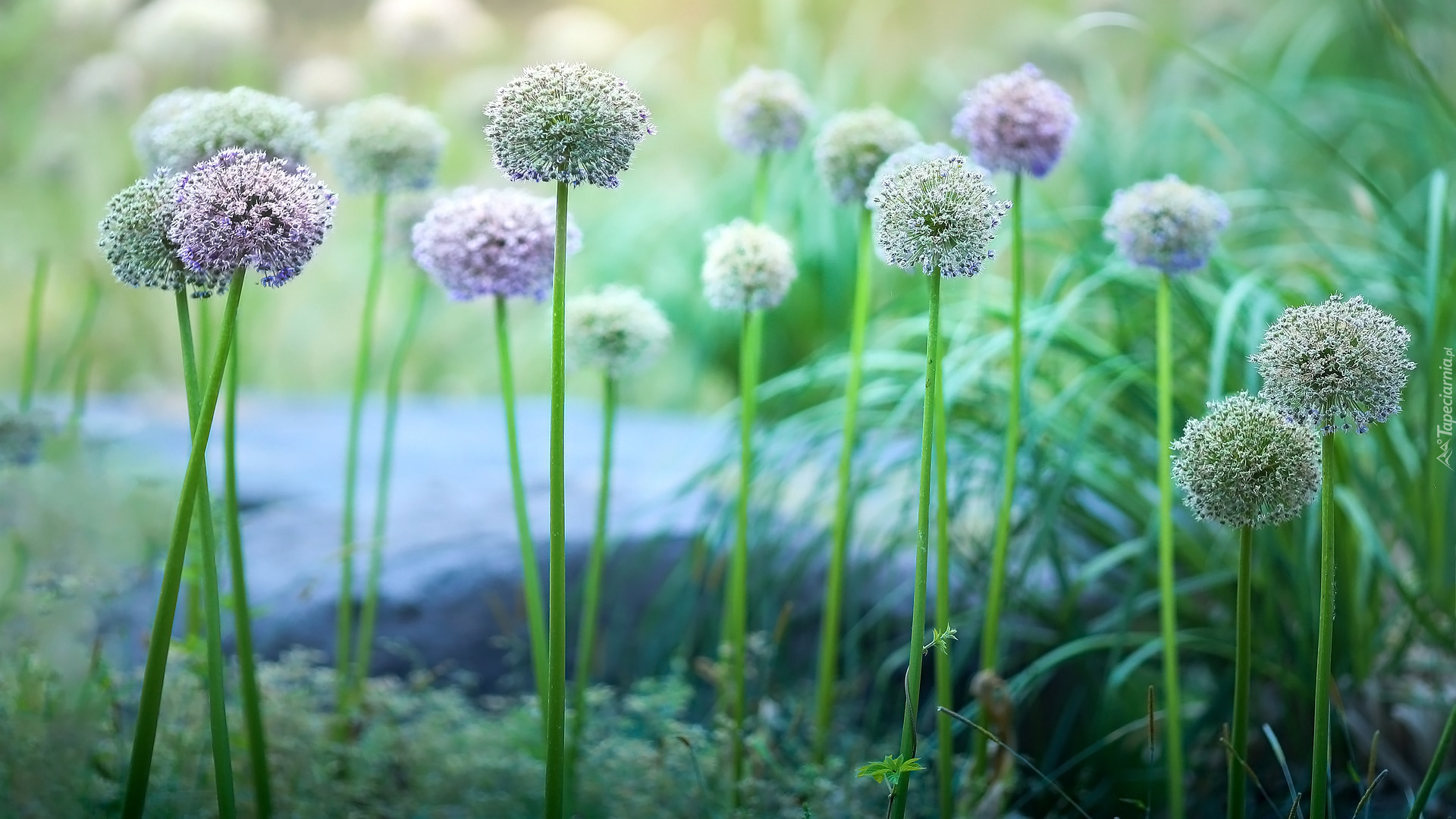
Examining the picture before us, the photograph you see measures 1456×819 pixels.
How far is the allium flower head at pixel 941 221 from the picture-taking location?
65cm

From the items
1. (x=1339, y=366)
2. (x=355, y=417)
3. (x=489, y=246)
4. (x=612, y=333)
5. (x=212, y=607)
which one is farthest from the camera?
(x=355, y=417)

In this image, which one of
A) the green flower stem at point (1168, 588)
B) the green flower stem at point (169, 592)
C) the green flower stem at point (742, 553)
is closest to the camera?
the green flower stem at point (169, 592)

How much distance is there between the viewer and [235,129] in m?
0.81

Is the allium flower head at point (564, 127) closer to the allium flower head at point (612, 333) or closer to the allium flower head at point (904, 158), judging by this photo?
the allium flower head at point (904, 158)

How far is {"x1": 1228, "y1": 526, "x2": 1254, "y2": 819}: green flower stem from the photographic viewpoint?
0.68 metres

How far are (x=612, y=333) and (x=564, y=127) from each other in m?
0.33

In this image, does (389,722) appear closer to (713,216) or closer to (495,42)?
(713,216)

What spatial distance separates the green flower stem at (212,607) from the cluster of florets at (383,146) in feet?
0.97

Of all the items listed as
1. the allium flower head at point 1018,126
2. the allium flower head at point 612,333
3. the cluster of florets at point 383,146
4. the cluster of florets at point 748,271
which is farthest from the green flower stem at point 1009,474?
the cluster of florets at point 383,146

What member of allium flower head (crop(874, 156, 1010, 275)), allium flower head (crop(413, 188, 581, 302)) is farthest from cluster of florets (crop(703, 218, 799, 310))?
allium flower head (crop(874, 156, 1010, 275))

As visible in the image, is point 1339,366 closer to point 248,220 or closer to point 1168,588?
point 1168,588

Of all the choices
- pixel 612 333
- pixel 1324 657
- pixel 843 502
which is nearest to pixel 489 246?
pixel 612 333

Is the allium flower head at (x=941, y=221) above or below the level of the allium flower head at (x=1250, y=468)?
above

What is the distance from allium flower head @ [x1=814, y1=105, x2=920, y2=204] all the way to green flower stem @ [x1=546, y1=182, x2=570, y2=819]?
12.9 inches
